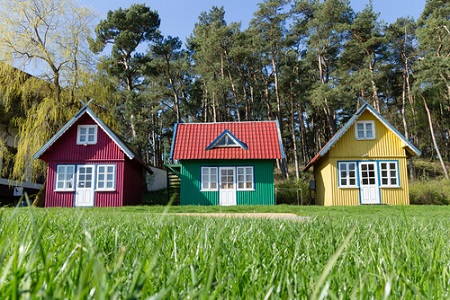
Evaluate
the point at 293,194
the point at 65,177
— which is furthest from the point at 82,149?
the point at 293,194

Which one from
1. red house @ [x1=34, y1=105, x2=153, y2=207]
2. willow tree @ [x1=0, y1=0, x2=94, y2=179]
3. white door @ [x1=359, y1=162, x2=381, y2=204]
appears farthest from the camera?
white door @ [x1=359, y1=162, x2=381, y2=204]

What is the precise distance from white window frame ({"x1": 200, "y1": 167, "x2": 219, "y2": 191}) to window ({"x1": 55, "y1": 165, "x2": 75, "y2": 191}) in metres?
7.26

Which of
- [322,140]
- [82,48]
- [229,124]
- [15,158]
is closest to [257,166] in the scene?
[229,124]

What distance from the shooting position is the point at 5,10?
17.2 metres

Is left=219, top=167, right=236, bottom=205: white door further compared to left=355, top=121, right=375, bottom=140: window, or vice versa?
left=355, top=121, right=375, bottom=140: window

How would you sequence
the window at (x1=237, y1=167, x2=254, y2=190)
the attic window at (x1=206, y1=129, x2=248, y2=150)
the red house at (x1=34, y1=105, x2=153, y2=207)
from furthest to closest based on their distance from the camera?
the attic window at (x1=206, y1=129, x2=248, y2=150)
the window at (x1=237, y1=167, x2=254, y2=190)
the red house at (x1=34, y1=105, x2=153, y2=207)

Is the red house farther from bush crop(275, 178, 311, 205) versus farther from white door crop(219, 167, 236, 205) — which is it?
bush crop(275, 178, 311, 205)

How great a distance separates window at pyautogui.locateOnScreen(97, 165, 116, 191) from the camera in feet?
61.6

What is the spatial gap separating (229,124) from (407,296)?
21066 mm

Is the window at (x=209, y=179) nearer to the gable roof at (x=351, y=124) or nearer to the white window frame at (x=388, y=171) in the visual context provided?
the gable roof at (x=351, y=124)

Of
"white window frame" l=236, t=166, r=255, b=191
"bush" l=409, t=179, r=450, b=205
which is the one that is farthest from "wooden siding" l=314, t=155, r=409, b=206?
"white window frame" l=236, t=166, r=255, b=191

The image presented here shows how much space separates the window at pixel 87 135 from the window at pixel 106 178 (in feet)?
5.17

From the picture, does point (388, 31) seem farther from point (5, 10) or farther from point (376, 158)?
point (5, 10)

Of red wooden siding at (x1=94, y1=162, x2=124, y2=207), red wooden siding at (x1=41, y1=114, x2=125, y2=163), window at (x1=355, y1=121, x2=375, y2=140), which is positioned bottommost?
red wooden siding at (x1=94, y1=162, x2=124, y2=207)
